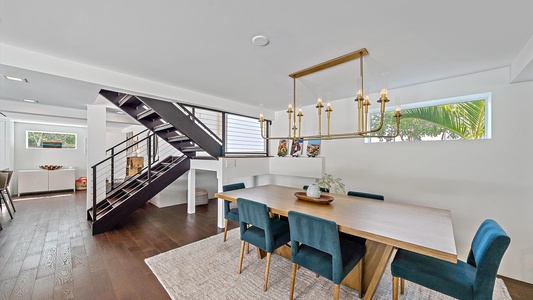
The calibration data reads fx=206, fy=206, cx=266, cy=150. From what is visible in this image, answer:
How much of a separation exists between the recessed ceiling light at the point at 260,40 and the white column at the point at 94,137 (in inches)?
154

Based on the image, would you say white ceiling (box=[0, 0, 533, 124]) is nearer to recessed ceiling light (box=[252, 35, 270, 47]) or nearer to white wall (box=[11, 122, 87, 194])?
recessed ceiling light (box=[252, 35, 270, 47])

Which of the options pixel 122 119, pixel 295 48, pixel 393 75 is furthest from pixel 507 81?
pixel 122 119

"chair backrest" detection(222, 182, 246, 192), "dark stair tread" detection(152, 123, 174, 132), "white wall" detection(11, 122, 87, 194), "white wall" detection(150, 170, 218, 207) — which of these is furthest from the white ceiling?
"white wall" detection(11, 122, 87, 194)

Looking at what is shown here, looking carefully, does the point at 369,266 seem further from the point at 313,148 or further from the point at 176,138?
the point at 176,138

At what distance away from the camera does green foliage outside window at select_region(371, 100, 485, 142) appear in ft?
8.73

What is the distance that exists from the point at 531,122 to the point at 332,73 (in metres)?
2.18

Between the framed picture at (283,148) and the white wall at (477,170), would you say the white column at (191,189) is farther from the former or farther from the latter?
the white wall at (477,170)

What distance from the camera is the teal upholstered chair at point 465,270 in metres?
1.31

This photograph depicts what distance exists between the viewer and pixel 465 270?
1.58 metres

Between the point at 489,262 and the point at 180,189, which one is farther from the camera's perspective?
the point at 180,189

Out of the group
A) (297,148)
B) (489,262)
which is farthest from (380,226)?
(297,148)

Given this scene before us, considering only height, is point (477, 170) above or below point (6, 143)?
below

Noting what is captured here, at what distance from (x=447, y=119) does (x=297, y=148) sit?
2.46m

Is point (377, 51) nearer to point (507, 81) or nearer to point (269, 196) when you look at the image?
point (507, 81)
